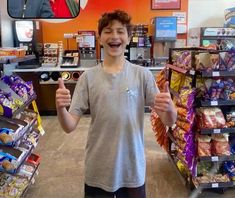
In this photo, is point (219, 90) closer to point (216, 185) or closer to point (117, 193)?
point (216, 185)

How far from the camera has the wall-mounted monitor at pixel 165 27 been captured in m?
5.74

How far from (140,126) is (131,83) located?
0.25 m

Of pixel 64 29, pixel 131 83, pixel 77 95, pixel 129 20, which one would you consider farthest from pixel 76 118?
pixel 64 29

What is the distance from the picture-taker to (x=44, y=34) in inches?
242

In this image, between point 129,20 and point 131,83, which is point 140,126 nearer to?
point 131,83

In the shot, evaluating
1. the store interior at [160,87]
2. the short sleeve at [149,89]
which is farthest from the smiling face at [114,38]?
the store interior at [160,87]

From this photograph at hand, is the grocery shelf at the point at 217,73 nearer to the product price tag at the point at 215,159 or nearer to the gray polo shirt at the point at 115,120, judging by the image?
the product price tag at the point at 215,159

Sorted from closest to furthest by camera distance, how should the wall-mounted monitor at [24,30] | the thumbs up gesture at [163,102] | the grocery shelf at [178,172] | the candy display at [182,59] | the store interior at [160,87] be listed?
the thumbs up gesture at [163,102]
the store interior at [160,87]
the candy display at [182,59]
the grocery shelf at [178,172]
the wall-mounted monitor at [24,30]

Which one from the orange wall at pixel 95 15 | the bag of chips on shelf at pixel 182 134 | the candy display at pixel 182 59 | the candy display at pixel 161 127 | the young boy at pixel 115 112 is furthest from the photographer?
the orange wall at pixel 95 15

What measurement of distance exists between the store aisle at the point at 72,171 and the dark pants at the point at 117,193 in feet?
4.23

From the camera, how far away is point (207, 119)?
2682 mm

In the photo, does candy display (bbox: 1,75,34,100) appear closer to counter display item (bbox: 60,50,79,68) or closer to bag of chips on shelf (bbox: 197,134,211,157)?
bag of chips on shelf (bbox: 197,134,211,157)

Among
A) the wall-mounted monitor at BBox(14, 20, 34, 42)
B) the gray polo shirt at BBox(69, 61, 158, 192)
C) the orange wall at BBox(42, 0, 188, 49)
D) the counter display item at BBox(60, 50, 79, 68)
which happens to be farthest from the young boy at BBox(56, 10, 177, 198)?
the orange wall at BBox(42, 0, 188, 49)

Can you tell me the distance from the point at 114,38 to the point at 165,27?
4.43m
